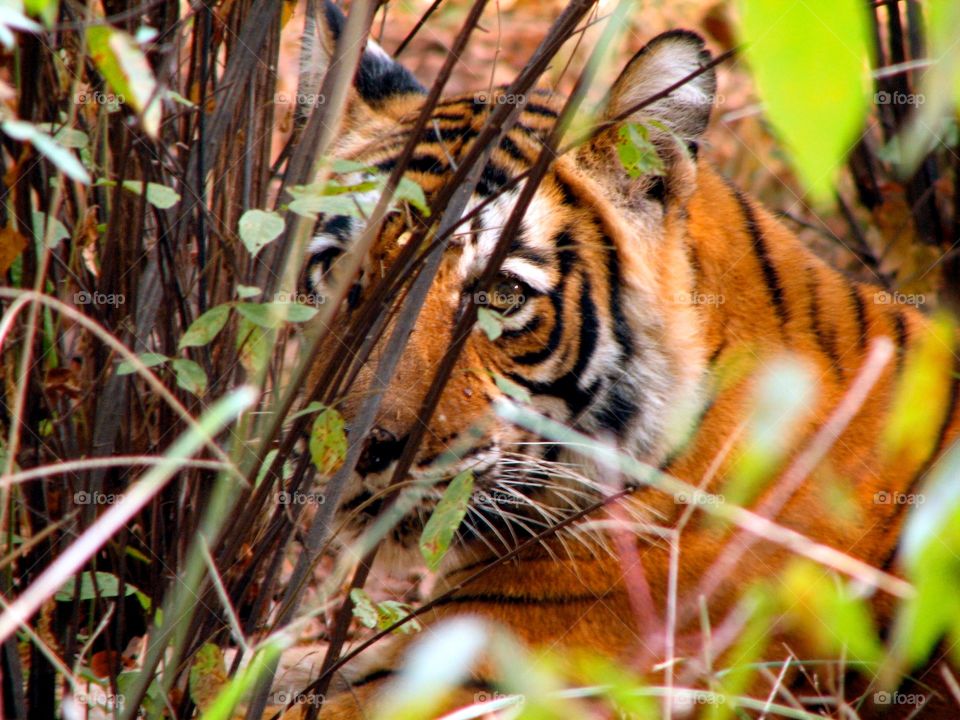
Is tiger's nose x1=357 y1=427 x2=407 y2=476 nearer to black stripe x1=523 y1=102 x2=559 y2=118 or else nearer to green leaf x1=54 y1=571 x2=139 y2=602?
green leaf x1=54 y1=571 x2=139 y2=602

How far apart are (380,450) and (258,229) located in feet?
2.01

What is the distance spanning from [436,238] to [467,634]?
633mm

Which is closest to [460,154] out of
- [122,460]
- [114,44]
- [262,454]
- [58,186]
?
[58,186]

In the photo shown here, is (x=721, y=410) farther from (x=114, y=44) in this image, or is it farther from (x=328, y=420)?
(x=114, y=44)

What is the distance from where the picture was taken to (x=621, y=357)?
2412 mm

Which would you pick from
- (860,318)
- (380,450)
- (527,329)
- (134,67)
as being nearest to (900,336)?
(860,318)

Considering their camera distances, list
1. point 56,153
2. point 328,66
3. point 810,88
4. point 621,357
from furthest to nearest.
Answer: point 621,357, point 328,66, point 56,153, point 810,88

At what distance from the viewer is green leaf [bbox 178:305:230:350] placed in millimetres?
1591

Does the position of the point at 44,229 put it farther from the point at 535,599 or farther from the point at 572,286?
the point at 535,599

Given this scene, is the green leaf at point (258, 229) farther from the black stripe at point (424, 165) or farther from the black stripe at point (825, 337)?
Answer: the black stripe at point (825, 337)

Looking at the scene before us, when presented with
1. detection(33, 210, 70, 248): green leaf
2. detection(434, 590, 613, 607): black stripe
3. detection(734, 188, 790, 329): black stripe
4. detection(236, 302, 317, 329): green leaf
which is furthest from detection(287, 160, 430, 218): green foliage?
detection(734, 188, 790, 329): black stripe

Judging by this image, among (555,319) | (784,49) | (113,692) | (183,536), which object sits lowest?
(113,692)

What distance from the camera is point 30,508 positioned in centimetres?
198

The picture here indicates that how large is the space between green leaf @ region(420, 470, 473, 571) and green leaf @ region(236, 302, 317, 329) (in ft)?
1.12
